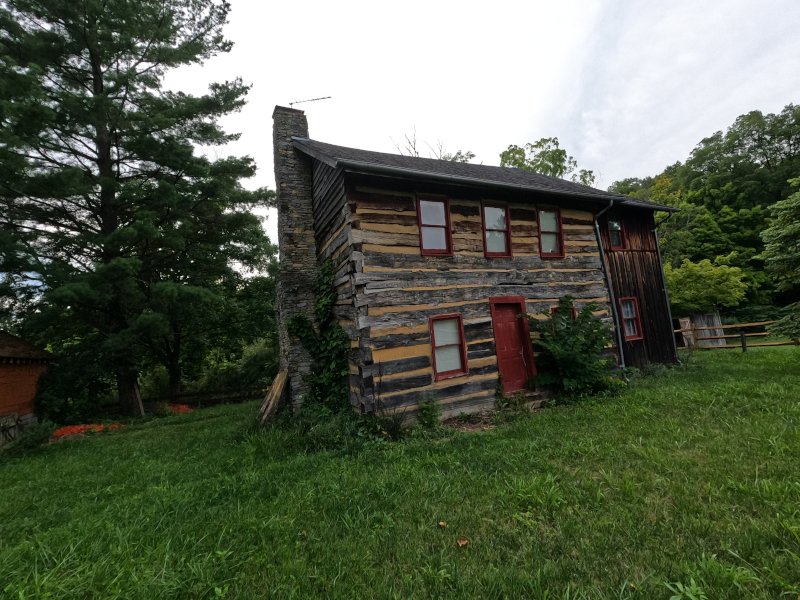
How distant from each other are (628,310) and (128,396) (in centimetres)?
2119

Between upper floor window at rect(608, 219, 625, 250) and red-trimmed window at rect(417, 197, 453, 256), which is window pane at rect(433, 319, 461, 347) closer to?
red-trimmed window at rect(417, 197, 453, 256)

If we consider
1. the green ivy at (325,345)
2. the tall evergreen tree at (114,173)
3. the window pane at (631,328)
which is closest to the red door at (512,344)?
the green ivy at (325,345)

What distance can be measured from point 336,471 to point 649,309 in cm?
1339

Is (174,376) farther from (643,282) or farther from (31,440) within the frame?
(643,282)

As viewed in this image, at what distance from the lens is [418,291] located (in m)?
8.23

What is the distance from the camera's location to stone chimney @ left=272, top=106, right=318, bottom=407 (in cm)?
912

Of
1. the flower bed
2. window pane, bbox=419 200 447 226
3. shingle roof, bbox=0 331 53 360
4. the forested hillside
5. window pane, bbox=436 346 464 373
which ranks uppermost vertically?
the forested hillside

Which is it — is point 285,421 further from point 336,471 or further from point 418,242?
point 418,242

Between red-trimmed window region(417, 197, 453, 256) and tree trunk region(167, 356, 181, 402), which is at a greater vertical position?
red-trimmed window region(417, 197, 453, 256)

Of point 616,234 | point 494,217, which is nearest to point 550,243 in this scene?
point 494,217

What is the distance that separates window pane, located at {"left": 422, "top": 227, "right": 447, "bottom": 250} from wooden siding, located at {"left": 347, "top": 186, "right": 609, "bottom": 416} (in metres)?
0.32

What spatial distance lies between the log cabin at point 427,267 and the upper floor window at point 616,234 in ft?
3.37

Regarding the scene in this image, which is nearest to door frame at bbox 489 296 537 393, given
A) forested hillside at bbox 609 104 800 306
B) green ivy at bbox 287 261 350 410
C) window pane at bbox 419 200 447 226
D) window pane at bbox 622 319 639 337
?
window pane at bbox 419 200 447 226

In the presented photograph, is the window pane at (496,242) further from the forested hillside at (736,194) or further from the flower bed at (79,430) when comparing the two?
the forested hillside at (736,194)
